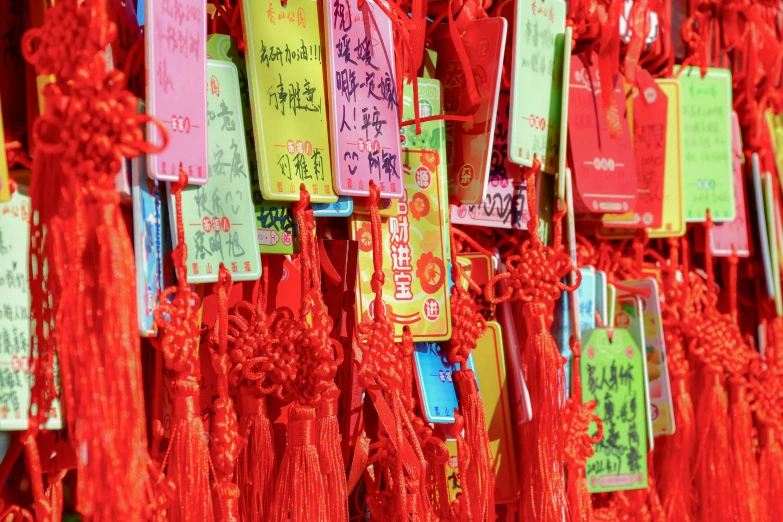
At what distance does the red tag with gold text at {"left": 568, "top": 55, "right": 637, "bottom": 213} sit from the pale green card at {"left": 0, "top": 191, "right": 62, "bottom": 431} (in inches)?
20.4

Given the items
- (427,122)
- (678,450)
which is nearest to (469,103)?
(427,122)

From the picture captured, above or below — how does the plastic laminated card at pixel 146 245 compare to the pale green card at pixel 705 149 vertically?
below

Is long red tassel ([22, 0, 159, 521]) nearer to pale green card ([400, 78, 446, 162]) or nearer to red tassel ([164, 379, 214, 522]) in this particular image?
red tassel ([164, 379, 214, 522])

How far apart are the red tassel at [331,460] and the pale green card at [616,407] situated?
0.31 m

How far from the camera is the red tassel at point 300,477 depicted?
653mm

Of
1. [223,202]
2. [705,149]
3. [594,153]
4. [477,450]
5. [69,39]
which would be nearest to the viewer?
[69,39]

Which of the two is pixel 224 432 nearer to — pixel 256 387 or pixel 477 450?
pixel 256 387

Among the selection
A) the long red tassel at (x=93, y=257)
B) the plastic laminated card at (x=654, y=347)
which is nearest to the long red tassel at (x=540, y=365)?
the plastic laminated card at (x=654, y=347)

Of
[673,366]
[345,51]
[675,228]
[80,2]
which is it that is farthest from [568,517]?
[80,2]

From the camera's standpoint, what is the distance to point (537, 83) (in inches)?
32.2

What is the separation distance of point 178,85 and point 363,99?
0.53 feet

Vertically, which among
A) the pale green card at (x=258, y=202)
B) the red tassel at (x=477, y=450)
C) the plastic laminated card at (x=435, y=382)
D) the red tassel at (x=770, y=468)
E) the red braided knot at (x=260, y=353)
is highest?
the pale green card at (x=258, y=202)

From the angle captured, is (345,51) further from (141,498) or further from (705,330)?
(705,330)

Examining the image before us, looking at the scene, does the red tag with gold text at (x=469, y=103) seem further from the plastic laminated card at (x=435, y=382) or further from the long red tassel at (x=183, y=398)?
the long red tassel at (x=183, y=398)
